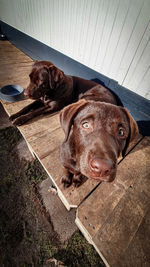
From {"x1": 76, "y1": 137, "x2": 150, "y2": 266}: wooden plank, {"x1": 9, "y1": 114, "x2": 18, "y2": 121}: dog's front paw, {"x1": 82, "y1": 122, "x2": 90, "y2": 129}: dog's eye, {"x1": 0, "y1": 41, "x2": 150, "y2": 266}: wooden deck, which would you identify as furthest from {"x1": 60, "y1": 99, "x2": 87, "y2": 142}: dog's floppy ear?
{"x1": 9, "y1": 114, "x2": 18, "y2": 121}: dog's front paw

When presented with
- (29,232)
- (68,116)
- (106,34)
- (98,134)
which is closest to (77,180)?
(98,134)

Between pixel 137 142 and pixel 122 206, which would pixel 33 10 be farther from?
pixel 122 206

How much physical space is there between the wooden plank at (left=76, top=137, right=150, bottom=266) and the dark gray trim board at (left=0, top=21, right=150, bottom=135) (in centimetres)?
135

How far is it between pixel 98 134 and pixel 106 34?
2809 mm

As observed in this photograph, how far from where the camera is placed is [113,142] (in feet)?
4.36

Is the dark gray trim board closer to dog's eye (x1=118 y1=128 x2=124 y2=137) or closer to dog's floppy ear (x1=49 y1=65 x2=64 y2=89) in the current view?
dog's floppy ear (x1=49 y1=65 x2=64 y2=89)

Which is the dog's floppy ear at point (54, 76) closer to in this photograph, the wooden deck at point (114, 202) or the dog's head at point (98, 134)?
the wooden deck at point (114, 202)

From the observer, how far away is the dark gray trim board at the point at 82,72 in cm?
282

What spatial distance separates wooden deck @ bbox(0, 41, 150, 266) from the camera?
1.28 meters

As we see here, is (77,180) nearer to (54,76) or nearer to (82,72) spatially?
(54,76)

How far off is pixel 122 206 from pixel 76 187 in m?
0.64

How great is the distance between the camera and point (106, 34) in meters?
2.84

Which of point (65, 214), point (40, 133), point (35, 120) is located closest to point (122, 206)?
point (65, 214)

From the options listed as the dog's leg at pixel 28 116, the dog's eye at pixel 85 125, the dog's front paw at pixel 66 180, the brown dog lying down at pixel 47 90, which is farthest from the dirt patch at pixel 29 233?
the dog's eye at pixel 85 125
